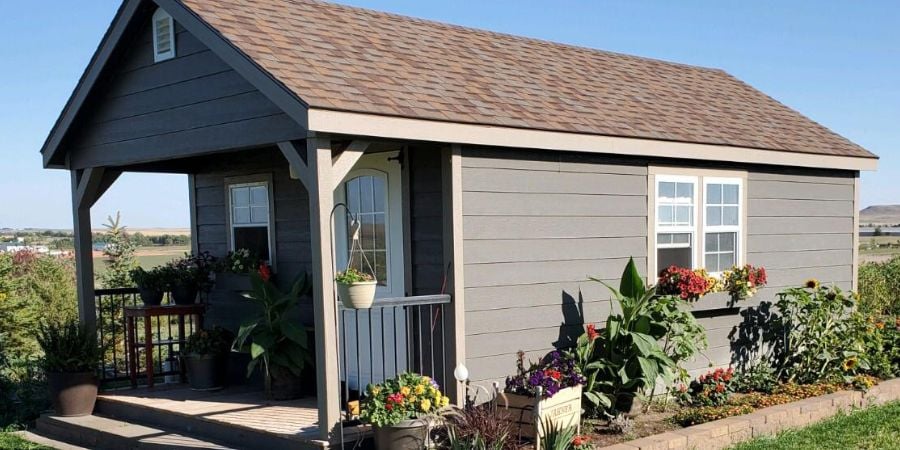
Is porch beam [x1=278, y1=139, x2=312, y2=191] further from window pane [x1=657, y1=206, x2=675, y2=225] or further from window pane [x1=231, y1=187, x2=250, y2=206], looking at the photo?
window pane [x1=657, y1=206, x2=675, y2=225]

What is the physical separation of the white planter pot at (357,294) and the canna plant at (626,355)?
6.92ft

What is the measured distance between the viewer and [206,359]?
322 inches

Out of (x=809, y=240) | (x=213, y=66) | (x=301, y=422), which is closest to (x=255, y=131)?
(x=213, y=66)

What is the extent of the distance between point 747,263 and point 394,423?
4930 millimetres

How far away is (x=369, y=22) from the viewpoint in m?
8.13

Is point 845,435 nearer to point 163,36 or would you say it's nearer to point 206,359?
point 206,359

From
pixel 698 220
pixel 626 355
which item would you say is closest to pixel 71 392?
pixel 626 355

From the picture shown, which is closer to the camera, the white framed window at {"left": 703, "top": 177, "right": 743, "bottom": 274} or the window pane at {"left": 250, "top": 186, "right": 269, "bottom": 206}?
the white framed window at {"left": 703, "top": 177, "right": 743, "bottom": 274}

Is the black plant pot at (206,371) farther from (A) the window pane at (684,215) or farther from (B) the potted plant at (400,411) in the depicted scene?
(A) the window pane at (684,215)

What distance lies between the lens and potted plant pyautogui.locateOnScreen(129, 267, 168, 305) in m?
8.58

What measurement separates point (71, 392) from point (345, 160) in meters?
4.18

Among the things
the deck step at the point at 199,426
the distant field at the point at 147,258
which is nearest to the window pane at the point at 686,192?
the deck step at the point at 199,426

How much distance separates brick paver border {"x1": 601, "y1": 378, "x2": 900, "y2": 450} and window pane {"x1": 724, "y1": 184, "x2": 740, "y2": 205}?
83.8 inches

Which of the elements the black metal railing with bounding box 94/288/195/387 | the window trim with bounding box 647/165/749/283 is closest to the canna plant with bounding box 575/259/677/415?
the window trim with bounding box 647/165/749/283
